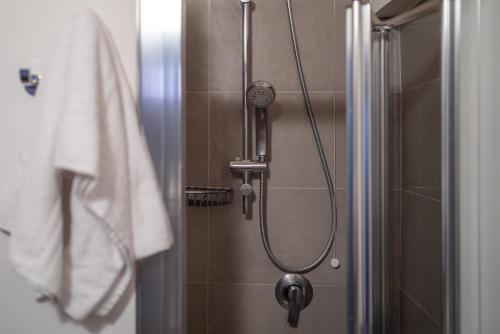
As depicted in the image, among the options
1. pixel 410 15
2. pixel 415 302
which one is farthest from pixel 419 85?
pixel 415 302

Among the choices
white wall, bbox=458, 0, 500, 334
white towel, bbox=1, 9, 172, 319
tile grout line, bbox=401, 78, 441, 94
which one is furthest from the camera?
tile grout line, bbox=401, 78, 441, 94

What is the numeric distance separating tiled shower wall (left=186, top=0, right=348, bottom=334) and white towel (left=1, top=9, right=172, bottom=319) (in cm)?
58

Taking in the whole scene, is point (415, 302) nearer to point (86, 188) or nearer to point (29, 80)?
point (86, 188)

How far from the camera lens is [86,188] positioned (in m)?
0.43

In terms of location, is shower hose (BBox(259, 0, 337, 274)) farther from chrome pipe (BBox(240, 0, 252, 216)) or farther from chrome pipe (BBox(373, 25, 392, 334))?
chrome pipe (BBox(373, 25, 392, 334))

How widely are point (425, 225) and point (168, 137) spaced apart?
68cm

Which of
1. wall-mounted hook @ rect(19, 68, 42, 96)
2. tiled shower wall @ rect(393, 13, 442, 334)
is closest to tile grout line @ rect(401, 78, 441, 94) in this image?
tiled shower wall @ rect(393, 13, 442, 334)

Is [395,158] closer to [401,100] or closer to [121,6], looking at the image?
[401,100]

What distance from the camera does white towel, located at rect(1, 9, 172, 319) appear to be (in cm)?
43

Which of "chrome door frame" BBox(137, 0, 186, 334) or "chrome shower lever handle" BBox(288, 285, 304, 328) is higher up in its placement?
"chrome door frame" BBox(137, 0, 186, 334)

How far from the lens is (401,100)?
83 centimetres

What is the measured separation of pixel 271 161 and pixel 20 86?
0.74m

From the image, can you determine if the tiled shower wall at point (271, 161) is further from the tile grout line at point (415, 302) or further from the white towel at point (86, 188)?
the white towel at point (86, 188)

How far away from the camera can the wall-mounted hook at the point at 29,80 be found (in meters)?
0.53
